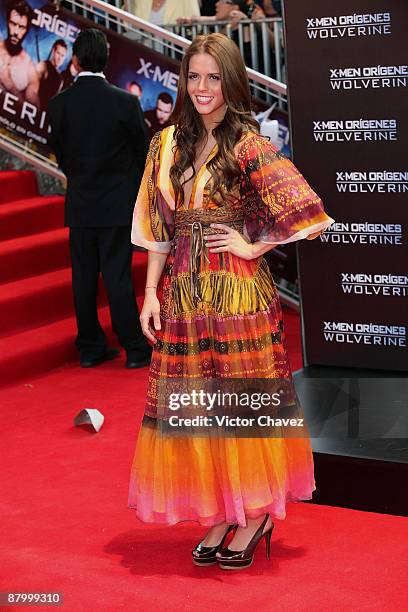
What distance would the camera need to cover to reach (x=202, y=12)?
10258 millimetres

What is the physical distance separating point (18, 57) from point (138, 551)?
562 cm

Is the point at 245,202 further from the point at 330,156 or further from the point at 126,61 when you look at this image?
the point at 126,61

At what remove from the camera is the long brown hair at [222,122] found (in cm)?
411

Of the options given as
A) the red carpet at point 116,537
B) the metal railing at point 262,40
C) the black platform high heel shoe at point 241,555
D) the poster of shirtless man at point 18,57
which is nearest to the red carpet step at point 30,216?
the poster of shirtless man at point 18,57

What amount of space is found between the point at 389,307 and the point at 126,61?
12.8 ft

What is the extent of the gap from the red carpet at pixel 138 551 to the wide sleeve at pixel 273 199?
1.16m

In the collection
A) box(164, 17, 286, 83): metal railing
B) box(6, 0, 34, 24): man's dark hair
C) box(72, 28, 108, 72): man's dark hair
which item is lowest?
box(72, 28, 108, 72): man's dark hair

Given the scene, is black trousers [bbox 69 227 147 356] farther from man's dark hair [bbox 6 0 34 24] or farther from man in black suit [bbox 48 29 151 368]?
man's dark hair [bbox 6 0 34 24]

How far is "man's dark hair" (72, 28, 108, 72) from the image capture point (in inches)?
287

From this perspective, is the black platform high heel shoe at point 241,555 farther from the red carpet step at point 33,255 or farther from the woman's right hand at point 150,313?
the red carpet step at point 33,255

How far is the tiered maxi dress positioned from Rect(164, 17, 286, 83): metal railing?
537 cm

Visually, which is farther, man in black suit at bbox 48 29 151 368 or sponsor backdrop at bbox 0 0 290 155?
sponsor backdrop at bbox 0 0 290 155

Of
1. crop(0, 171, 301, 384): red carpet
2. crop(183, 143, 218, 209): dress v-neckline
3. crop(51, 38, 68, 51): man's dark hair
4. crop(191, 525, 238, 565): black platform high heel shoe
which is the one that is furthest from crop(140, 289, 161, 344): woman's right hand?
crop(51, 38, 68, 51): man's dark hair

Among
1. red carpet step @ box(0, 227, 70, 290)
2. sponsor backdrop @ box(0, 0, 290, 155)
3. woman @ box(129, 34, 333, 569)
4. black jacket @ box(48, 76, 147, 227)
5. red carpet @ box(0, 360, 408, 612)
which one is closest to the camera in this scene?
red carpet @ box(0, 360, 408, 612)
